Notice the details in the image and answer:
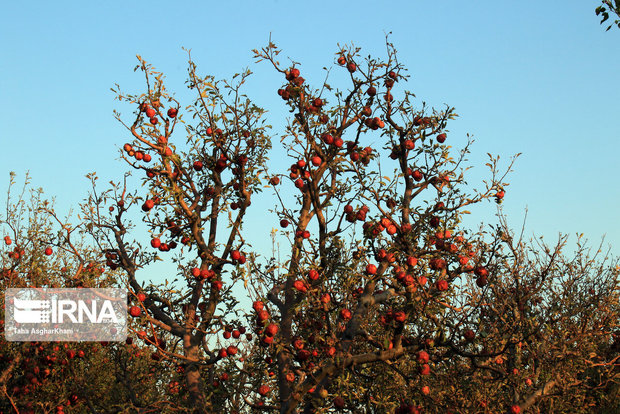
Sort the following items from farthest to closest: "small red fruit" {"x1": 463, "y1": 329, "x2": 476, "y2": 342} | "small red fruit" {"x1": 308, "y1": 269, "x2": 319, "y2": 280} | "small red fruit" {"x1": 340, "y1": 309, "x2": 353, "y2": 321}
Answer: "small red fruit" {"x1": 308, "y1": 269, "x2": 319, "y2": 280}, "small red fruit" {"x1": 463, "y1": 329, "x2": 476, "y2": 342}, "small red fruit" {"x1": 340, "y1": 309, "x2": 353, "y2": 321}

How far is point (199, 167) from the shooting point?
1226 cm

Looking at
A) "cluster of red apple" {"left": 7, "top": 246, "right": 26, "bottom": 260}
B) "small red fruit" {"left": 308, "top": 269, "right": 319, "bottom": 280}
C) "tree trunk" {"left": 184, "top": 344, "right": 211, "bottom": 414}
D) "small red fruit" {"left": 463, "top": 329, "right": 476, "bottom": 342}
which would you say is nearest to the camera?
"small red fruit" {"left": 463, "top": 329, "right": 476, "bottom": 342}

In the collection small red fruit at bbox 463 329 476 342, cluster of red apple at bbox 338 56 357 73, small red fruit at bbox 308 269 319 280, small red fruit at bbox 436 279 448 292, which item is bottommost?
small red fruit at bbox 463 329 476 342

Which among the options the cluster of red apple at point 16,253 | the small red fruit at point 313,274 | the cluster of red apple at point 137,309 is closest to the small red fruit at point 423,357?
the small red fruit at point 313,274

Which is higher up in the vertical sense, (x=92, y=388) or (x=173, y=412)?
(x=92, y=388)

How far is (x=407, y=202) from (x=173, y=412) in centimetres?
613

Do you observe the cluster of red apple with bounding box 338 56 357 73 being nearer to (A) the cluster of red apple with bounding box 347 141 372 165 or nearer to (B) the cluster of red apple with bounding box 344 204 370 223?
(A) the cluster of red apple with bounding box 347 141 372 165

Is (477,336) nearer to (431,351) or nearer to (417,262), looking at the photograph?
(431,351)

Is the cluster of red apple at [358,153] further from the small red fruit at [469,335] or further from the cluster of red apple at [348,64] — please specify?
the small red fruit at [469,335]

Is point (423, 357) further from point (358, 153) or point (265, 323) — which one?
point (358, 153)

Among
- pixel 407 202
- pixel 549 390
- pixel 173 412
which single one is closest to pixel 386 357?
pixel 407 202

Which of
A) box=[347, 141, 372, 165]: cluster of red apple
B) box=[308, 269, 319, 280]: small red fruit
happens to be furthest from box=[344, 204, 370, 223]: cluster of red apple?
box=[308, 269, 319, 280]: small red fruit

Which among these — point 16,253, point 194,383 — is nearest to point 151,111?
point 194,383

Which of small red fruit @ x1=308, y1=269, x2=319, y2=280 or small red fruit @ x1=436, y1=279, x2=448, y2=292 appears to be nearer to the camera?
small red fruit @ x1=436, y1=279, x2=448, y2=292
